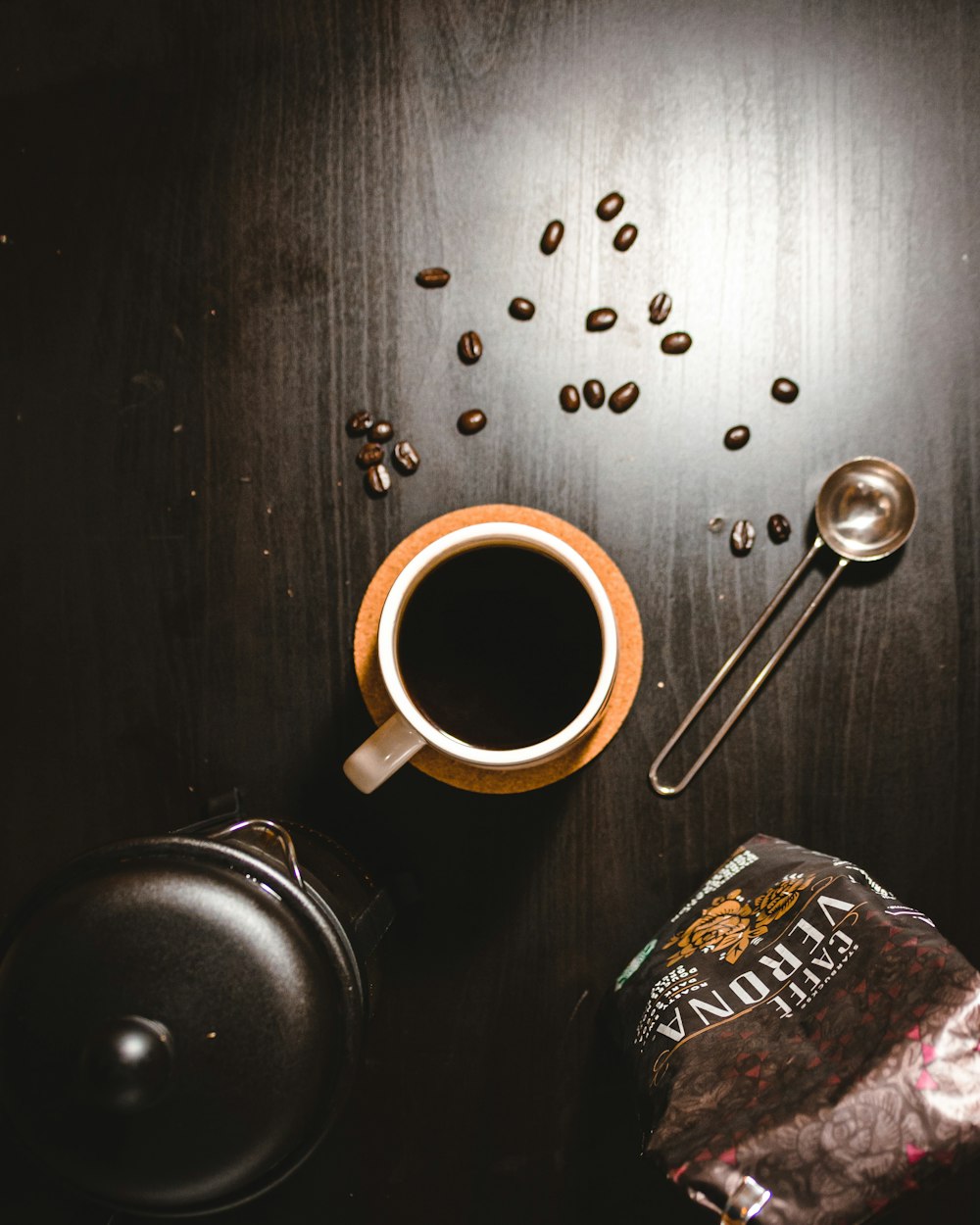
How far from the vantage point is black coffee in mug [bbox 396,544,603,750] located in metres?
0.70

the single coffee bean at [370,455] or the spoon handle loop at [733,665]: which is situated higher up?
the single coffee bean at [370,455]

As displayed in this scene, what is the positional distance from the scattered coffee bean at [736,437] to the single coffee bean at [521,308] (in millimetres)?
221

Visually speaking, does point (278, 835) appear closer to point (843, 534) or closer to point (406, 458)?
point (406, 458)

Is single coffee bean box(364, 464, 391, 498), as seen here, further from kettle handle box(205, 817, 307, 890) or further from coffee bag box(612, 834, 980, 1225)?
coffee bag box(612, 834, 980, 1225)

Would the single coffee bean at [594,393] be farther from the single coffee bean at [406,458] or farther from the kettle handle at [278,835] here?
the kettle handle at [278,835]

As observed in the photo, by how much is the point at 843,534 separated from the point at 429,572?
400 mm

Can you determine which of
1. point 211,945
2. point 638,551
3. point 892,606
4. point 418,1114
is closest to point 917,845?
point 892,606

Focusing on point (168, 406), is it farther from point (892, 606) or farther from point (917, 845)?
point (917, 845)

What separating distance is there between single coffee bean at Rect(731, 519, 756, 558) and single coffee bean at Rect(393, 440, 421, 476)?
307 mm

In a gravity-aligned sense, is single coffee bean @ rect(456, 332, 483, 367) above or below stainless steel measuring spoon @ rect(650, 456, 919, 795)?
above

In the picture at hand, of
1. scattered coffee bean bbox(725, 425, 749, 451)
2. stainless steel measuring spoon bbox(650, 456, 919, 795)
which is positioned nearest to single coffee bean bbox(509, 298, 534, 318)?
scattered coffee bean bbox(725, 425, 749, 451)

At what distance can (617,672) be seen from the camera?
79 centimetres

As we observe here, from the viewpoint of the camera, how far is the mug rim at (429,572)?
0.64 m

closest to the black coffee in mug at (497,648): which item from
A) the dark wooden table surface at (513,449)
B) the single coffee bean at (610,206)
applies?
the dark wooden table surface at (513,449)
